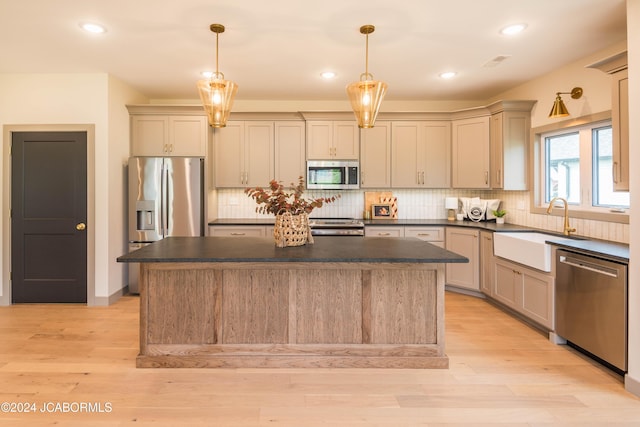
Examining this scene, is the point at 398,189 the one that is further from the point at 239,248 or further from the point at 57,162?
the point at 57,162

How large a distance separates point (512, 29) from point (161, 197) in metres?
4.10

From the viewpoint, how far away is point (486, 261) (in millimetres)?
4520

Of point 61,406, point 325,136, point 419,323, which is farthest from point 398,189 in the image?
point 61,406

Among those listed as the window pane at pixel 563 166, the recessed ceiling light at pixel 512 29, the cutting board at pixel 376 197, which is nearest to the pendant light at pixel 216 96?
the recessed ceiling light at pixel 512 29

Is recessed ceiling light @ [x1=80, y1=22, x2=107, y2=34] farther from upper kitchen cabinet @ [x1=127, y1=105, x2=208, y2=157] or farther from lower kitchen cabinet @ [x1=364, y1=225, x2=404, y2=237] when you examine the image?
lower kitchen cabinet @ [x1=364, y1=225, x2=404, y2=237]

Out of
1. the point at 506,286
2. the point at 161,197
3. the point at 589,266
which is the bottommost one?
the point at 506,286

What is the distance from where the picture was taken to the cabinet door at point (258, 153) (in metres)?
5.26

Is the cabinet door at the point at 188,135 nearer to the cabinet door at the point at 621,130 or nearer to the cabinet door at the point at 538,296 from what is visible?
the cabinet door at the point at 538,296

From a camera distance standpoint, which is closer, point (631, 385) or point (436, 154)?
point (631, 385)

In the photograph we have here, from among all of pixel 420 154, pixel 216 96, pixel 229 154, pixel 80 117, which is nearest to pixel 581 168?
pixel 420 154

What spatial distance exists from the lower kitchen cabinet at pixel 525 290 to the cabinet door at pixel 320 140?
255 cm

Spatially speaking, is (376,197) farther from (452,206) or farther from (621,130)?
(621,130)

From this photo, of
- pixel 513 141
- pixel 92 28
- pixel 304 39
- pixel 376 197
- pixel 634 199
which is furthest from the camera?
pixel 376 197

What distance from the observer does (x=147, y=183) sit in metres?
4.70
